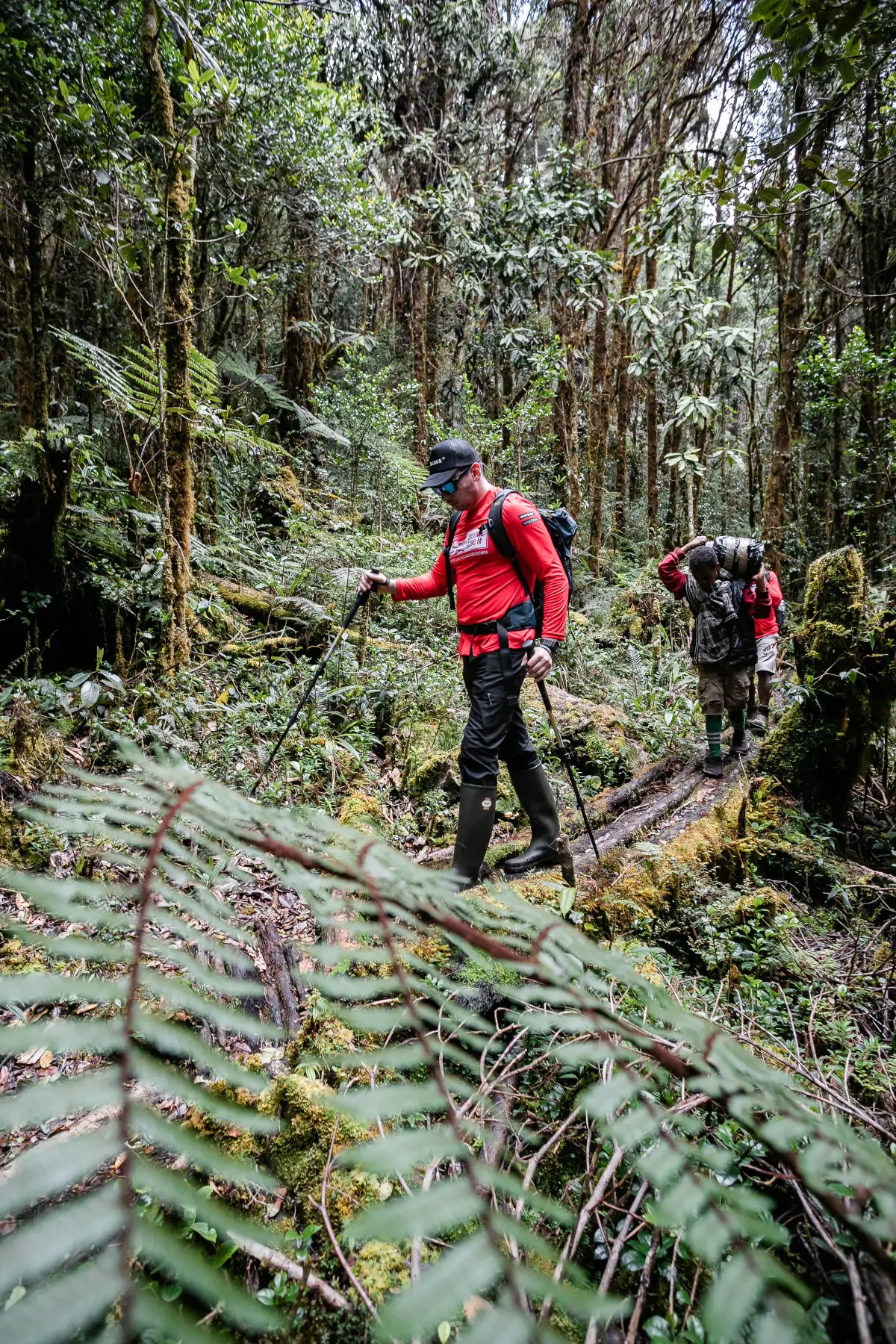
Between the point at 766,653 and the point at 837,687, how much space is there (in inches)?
57.6

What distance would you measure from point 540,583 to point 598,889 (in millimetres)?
1653

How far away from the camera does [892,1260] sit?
1.89ft

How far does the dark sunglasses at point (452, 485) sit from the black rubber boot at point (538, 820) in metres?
1.59

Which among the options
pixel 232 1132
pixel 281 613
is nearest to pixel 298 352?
pixel 281 613

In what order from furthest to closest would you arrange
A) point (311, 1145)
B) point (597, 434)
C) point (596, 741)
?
point (597, 434) → point (596, 741) → point (311, 1145)

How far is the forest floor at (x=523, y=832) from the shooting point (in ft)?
7.55

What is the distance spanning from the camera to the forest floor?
7.55 feet

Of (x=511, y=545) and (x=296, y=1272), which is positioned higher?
(x=511, y=545)

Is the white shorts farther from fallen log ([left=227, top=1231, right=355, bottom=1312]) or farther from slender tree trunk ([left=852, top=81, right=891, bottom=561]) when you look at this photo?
slender tree trunk ([left=852, top=81, right=891, bottom=561])

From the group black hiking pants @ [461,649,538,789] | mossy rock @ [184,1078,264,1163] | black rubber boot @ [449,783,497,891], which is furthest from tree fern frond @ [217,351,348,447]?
mossy rock @ [184,1078,264,1163]

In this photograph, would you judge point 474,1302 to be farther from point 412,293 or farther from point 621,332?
point 621,332

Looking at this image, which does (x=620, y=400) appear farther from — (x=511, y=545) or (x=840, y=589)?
(x=511, y=545)

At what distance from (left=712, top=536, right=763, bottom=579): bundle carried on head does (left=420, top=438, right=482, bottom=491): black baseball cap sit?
3113 millimetres

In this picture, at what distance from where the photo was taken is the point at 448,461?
125 inches
